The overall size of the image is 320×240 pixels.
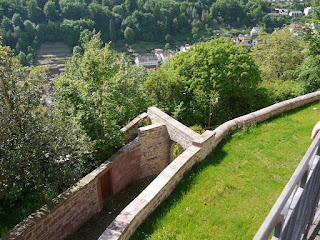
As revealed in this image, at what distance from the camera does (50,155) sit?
680cm

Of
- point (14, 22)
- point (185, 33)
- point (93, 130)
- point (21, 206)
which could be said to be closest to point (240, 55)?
point (93, 130)

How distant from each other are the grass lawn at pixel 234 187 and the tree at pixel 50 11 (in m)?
111

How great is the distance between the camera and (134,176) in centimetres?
1135

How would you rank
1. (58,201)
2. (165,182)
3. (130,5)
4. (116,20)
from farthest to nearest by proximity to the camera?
(130,5) < (116,20) < (58,201) < (165,182)

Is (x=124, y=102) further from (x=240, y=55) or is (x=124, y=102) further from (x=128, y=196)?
(x=240, y=55)

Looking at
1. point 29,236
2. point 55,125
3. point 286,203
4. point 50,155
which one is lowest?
point 29,236

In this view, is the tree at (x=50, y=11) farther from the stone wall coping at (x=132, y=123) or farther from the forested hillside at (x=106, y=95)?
the stone wall coping at (x=132, y=123)

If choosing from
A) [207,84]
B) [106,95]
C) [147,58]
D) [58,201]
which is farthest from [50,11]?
[58,201]

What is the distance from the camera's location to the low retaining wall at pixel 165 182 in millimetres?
5621

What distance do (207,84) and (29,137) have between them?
41.5ft

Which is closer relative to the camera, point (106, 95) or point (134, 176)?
point (106, 95)

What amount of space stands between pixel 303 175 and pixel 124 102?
35.0ft

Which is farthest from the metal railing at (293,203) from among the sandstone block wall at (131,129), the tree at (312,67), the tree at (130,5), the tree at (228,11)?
the tree at (228,11)

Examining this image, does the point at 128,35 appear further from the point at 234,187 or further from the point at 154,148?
the point at 234,187
